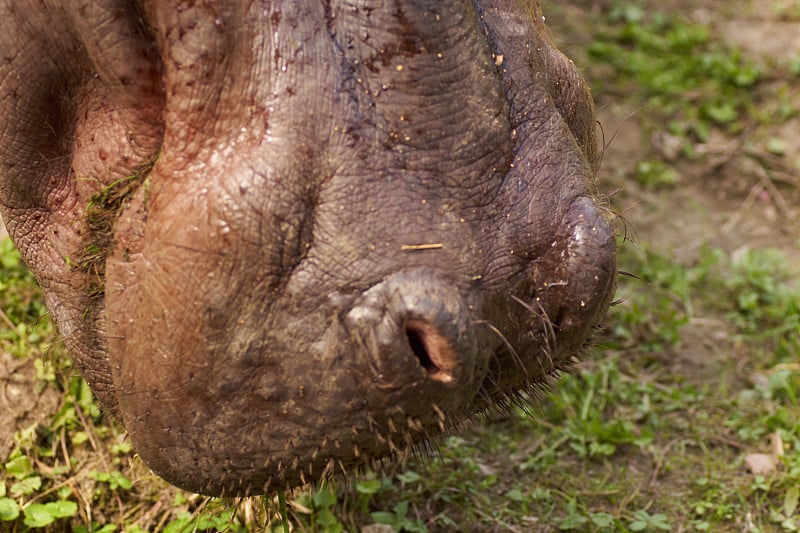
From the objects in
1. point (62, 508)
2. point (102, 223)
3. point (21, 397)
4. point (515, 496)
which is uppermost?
point (102, 223)

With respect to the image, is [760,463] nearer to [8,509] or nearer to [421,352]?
[421,352]

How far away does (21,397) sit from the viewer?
11.1 ft

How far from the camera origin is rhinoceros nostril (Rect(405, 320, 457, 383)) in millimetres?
2025

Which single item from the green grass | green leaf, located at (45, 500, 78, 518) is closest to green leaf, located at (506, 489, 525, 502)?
the green grass

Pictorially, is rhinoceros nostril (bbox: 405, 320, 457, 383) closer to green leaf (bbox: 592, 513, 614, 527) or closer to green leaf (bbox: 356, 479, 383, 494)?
green leaf (bbox: 356, 479, 383, 494)

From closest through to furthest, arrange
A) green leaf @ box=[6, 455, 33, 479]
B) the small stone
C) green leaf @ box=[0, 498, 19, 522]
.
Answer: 1. green leaf @ box=[0, 498, 19, 522]
2. green leaf @ box=[6, 455, 33, 479]
3. the small stone

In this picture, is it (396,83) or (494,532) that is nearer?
(396,83)

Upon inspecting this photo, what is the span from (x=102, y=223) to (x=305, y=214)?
58 cm

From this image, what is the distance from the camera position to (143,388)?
2.27 m

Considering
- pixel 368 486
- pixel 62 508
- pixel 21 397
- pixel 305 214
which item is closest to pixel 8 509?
pixel 62 508

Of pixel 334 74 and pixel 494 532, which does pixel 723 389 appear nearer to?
pixel 494 532

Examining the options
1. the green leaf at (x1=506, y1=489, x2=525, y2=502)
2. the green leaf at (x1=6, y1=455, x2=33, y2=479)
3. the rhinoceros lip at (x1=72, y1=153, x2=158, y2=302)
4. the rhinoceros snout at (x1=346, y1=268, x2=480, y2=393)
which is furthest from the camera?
the green leaf at (x1=506, y1=489, x2=525, y2=502)

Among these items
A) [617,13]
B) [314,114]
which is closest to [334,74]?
[314,114]

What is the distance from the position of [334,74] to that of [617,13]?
16.6 feet
